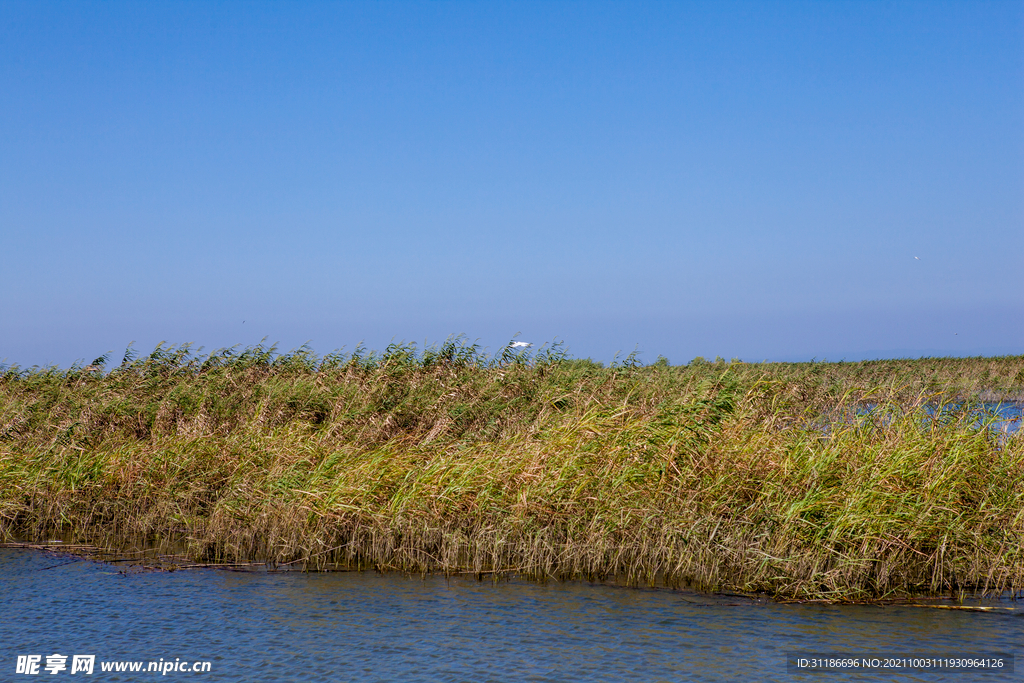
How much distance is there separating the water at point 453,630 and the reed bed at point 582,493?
1.90 ft

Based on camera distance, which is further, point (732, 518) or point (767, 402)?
point (767, 402)

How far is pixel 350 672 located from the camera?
26.3 feet

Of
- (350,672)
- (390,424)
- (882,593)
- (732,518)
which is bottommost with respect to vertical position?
(350,672)

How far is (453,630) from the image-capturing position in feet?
29.9

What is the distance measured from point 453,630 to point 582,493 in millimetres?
3270

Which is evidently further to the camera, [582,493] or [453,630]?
[582,493]

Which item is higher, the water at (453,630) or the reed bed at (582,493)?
the reed bed at (582,493)

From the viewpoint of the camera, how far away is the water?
804cm

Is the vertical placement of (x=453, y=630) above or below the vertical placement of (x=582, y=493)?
below

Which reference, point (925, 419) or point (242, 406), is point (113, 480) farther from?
point (925, 419)

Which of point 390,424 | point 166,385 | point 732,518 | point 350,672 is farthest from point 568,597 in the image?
point 166,385

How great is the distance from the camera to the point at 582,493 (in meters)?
11.7

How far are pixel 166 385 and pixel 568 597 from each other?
49.3 ft

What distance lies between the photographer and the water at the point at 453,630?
26.4 ft
